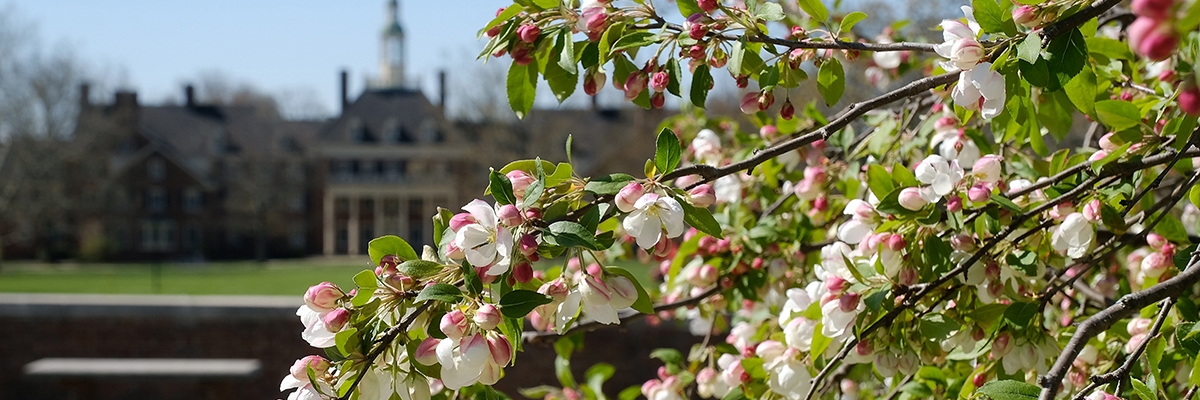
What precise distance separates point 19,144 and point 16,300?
19.8m

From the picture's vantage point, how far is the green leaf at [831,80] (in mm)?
1281

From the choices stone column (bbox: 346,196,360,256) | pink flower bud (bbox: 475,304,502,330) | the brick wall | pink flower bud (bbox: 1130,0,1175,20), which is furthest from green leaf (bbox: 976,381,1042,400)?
stone column (bbox: 346,196,360,256)

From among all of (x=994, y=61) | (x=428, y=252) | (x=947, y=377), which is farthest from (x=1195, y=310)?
(x=428, y=252)

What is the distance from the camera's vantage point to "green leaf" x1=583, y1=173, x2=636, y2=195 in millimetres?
954

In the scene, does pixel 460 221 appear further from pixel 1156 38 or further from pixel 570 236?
pixel 1156 38

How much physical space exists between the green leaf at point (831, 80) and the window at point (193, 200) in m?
33.4

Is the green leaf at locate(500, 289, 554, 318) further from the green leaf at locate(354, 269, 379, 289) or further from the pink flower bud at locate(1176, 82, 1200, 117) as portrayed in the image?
the pink flower bud at locate(1176, 82, 1200, 117)

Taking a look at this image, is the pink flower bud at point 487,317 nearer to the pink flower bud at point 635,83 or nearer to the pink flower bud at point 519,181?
the pink flower bud at point 519,181

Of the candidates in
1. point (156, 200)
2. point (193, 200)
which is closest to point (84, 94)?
point (156, 200)

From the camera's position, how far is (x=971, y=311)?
1335mm

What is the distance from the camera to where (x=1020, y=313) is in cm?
125

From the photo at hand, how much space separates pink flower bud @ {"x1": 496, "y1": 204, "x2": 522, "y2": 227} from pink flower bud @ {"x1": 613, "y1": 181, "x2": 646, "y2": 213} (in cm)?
10

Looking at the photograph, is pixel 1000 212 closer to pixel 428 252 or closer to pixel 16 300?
pixel 428 252

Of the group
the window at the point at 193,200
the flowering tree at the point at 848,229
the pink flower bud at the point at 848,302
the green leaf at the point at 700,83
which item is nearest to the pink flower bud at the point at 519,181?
the flowering tree at the point at 848,229
